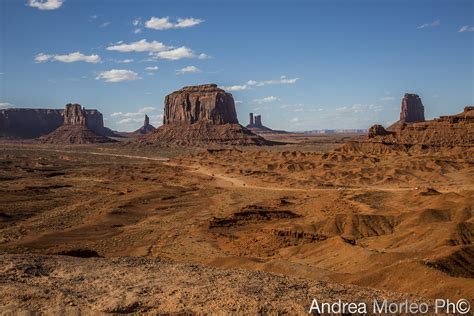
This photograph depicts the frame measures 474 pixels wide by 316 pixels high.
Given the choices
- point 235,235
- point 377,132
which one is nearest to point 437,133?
point 377,132

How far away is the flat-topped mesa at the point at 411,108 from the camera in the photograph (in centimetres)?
17988

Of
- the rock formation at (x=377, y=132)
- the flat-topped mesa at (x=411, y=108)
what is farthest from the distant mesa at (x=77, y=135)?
the flat-topped mesa at (x=411, y=108)

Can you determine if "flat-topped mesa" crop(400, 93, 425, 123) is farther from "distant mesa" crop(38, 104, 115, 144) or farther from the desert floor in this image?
"distant mesa" crop(38, 104, 115, 144)

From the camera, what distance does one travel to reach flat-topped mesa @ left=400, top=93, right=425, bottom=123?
180 meters

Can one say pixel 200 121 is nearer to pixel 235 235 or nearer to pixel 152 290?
pixel 235 235

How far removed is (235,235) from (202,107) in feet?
464

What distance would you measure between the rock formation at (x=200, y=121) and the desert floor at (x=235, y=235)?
7395cm

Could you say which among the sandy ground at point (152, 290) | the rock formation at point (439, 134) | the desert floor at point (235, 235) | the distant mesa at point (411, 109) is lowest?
the desert floor at point (235, 235)

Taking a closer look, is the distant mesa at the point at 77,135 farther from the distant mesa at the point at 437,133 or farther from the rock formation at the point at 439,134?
the rock formation at the point at 439,134

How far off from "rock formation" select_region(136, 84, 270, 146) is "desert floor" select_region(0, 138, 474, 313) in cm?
7395

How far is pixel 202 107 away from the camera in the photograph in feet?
558

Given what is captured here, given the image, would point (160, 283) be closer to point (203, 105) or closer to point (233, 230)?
point (233, 230)

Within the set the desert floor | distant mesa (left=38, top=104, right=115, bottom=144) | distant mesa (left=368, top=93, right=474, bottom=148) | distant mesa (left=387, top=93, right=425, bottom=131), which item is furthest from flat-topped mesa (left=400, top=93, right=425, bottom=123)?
distant mesa (left=38, top=104, right=115, bottom=144)

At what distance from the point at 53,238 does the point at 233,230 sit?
12448 mm
